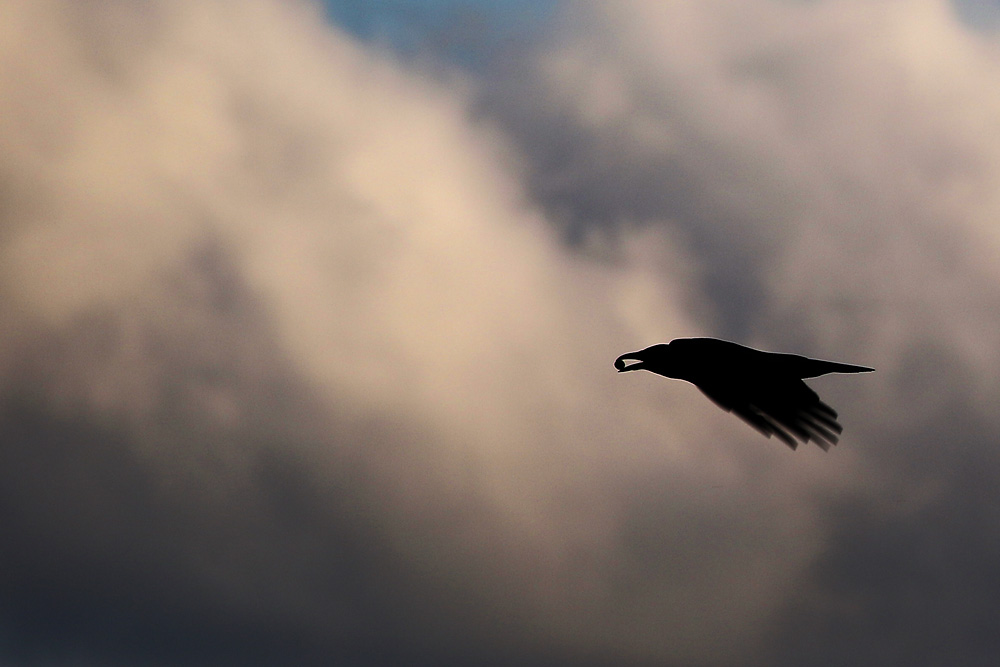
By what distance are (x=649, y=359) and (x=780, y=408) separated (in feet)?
8.99

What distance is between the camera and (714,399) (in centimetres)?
1842

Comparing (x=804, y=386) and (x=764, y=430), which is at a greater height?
(x=804, y=386)

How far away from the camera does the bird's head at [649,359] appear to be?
19.9 m

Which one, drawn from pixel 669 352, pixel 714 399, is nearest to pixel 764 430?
pixel 714 399

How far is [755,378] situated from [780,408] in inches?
32.3

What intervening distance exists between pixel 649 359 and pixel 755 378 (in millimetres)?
2075

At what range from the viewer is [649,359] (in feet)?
66.0

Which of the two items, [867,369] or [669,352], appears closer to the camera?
[867,369]

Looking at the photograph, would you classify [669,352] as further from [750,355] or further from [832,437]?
[832,437]

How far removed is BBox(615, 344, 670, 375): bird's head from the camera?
1989cm

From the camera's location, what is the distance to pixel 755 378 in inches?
755

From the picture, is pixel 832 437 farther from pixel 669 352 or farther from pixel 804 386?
pixel 669 352

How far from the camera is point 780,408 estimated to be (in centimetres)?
1861

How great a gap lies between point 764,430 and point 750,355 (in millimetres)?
2032
